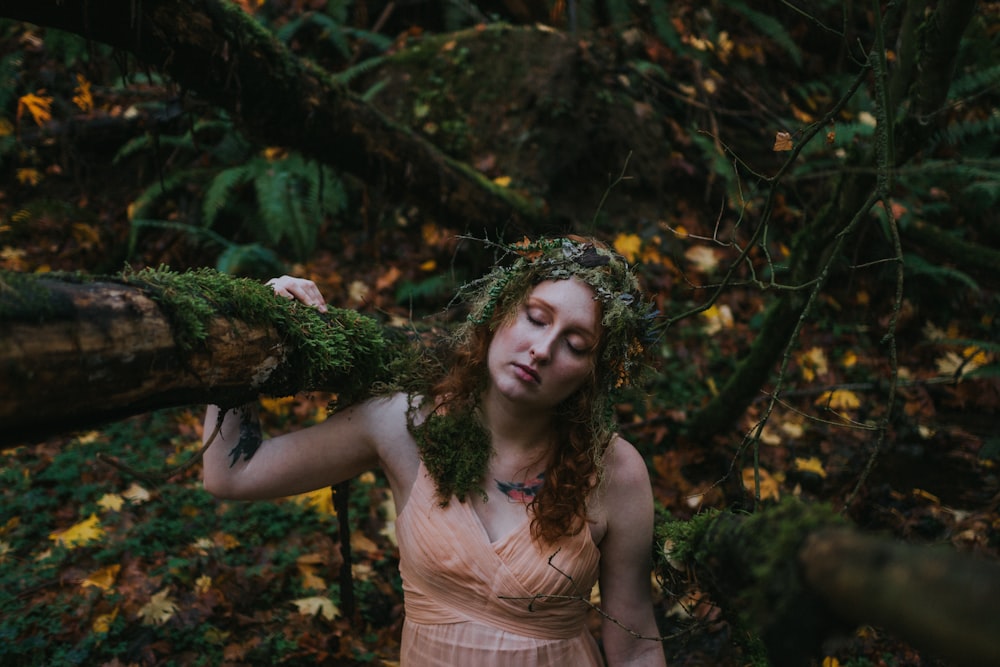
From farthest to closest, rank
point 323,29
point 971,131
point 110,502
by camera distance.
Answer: point 323,29 → point 971,131 → point 110,502

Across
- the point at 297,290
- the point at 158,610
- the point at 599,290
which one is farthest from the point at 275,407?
the point at 599,290

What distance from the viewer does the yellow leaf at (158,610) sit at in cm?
325

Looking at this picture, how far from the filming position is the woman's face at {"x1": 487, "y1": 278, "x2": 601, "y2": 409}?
88.6 inches

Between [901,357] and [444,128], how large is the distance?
14.6 feet

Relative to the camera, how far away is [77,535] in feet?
11.8

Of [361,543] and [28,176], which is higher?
[28,176]

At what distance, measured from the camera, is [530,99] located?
239 inches

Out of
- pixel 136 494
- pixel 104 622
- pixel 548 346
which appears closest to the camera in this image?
pixel 548 346

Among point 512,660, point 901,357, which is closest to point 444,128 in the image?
point 901,357

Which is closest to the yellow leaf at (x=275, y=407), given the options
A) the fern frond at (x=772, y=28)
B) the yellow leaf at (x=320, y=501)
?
the yellow leaf at (x=320, y=501)

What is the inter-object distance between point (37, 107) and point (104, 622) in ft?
17.2

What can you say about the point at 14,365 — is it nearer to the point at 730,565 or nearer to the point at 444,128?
the point at 730,565

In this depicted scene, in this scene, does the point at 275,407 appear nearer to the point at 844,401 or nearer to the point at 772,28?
the point at 844,401

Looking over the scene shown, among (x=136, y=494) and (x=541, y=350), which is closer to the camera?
(x=541, y=350)
